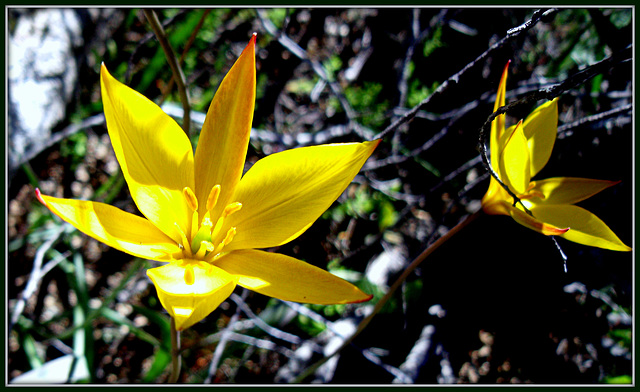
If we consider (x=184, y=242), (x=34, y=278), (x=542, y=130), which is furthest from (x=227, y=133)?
(x=34, y=278)

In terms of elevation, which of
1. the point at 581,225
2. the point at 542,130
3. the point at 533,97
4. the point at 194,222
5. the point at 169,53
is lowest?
the point at 581,225

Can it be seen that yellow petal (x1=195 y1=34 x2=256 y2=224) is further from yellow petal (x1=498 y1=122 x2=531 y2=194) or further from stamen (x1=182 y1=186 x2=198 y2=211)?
yellow petal (x1=498 y1=122 x2=531 y2=194)

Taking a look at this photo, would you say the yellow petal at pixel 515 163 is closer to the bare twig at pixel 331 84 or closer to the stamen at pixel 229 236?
the stamen at pixel 229 236

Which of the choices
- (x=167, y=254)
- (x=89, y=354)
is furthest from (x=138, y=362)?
(x=167, y=254)

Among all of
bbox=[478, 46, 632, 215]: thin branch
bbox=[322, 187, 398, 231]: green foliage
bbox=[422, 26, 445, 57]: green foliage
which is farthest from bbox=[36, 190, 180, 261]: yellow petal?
bbox=[422, 26, 445, 57]: green foliage

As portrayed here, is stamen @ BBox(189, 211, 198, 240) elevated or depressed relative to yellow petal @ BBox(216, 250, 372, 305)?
elevated

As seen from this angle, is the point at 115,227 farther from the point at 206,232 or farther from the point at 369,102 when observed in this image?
the point at 369,102
